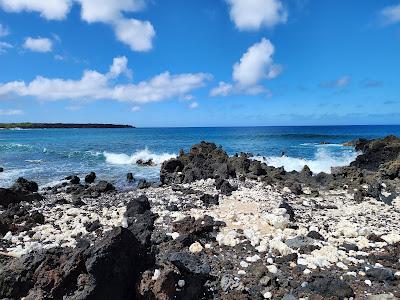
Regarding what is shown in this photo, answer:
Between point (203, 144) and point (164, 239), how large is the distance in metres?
21.2

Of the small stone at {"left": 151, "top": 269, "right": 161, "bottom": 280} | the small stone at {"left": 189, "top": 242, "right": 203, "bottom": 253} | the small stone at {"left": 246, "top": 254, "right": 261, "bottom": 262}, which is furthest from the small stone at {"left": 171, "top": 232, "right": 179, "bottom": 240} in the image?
the small stone at {"left": 151, "top": 269, "right": 161, "bottom": 280}

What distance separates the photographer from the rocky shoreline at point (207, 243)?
6.38 meters

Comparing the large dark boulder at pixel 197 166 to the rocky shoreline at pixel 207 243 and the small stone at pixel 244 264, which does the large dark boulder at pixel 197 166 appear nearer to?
the rocky shoreline at pixel 207 243

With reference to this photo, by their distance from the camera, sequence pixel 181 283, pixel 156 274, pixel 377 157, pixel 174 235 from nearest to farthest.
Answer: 1. pixel 156 274
2. pixel 181 283
3. pixel 174 235
4. pixel 377 157

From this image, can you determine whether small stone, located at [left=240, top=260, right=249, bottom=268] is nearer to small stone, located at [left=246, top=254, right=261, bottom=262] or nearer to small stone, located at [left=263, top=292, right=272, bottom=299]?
small stone, located at [left=246, top=254, right=261, bottom=262]

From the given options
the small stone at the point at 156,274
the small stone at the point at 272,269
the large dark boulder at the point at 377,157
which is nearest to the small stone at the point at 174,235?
the small stone at the point at 272,269

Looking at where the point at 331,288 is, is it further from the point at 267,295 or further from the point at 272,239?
the point at 272,239

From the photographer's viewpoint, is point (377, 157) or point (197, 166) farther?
point (377, 157)

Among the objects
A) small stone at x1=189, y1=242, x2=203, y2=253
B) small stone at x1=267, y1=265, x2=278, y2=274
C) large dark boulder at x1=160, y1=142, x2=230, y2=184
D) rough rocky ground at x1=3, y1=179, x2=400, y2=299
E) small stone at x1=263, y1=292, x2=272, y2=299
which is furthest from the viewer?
large dark boulder at x1=160, y1=142, x2=230, y2=184

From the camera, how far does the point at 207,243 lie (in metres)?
10.5

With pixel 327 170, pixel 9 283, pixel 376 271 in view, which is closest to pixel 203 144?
pixel 327 170

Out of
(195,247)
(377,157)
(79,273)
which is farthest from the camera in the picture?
(377,157)

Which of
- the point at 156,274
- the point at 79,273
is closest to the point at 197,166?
the point at 156,274

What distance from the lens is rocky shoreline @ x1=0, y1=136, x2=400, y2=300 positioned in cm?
638
